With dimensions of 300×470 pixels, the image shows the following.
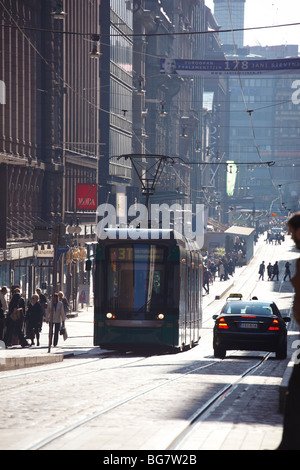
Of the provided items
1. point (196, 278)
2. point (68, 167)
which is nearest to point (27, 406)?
point (196, 278)

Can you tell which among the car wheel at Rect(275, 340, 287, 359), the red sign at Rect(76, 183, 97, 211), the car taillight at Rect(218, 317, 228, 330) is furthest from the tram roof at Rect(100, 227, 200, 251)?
the red sign at Rect(76, 183, 97, 211)

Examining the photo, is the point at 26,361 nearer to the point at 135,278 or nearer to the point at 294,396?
the point at 135,278

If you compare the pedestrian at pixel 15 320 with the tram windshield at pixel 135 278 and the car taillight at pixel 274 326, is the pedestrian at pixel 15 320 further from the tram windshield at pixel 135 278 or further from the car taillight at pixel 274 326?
the car taillight at pixel 274 326

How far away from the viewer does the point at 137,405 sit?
1171 centimetres

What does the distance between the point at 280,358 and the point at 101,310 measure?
396cm

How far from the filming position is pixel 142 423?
32.5ft

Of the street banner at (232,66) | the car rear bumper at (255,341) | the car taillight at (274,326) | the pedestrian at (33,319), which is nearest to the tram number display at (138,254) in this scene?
the car rear bumper at (255,341)

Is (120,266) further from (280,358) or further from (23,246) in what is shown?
(23,246)

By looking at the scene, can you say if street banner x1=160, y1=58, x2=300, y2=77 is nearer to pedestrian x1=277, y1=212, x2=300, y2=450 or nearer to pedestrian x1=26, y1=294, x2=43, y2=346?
pedestrian x1=26, y1=294, x2=43, y2=346

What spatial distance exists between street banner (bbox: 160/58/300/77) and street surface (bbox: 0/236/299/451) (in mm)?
28229

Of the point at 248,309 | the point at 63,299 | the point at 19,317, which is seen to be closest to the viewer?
the point at 248,309

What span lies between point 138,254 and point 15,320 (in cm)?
523

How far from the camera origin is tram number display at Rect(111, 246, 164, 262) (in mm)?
23000

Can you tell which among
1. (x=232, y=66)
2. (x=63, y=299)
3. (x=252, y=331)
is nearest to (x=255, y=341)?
(x=252, y=331)
